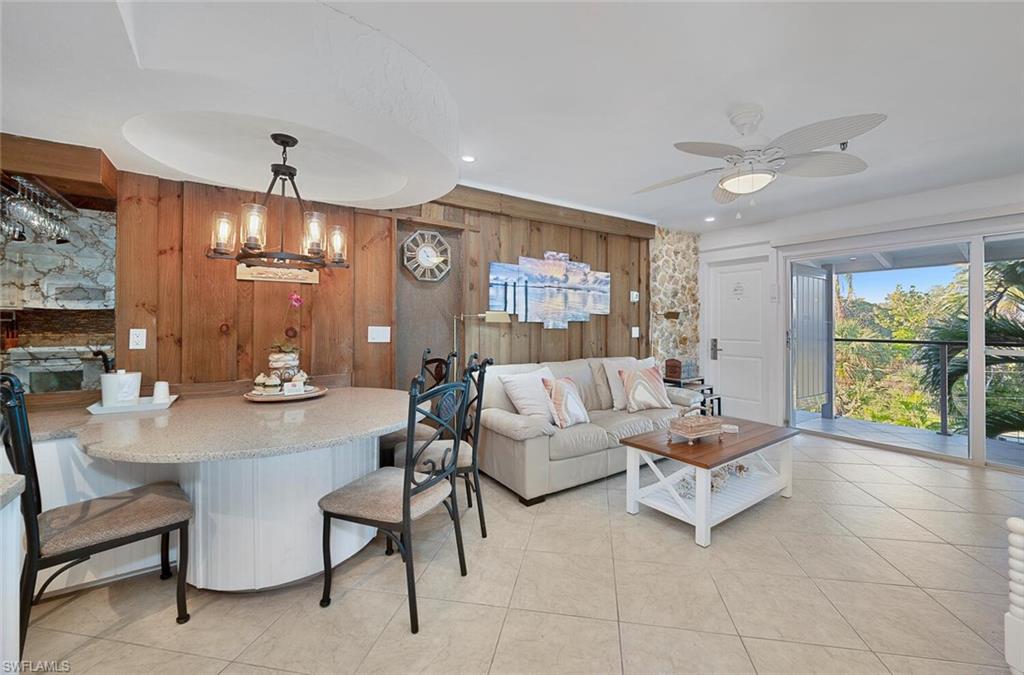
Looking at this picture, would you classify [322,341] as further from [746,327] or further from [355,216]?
[746,327]

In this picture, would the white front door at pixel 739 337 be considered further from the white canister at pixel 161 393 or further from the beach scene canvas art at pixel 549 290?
the white canister at pixel 161 393

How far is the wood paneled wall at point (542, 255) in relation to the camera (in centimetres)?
366

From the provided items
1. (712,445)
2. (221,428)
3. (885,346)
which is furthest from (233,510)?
(885,346)

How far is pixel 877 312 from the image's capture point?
490 centimetres

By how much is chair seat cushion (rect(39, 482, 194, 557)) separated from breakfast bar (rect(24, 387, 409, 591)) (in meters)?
0.13

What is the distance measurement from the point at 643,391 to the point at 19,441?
375 cm

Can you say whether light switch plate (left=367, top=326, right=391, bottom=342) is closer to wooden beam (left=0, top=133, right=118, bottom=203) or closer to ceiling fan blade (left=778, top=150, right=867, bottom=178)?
wooden beam (left=0, top=133, right=118, bottom=203)

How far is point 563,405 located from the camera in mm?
3141

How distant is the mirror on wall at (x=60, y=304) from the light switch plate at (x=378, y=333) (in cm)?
146

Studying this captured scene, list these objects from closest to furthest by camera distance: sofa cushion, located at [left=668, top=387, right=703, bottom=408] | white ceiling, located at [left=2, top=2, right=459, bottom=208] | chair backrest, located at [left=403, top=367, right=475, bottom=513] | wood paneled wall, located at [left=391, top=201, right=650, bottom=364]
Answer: white ceiling, located at [left=2, top=2, right=459, bottom=208]
chair backrest, located at [left=403, top=367, right=475, bottom=513]
wood paneled wall, located at [left=391, top=201, right=650, bottom=364]
sofa cushion, located at [left=668, top=387, right=703, bottom=408]

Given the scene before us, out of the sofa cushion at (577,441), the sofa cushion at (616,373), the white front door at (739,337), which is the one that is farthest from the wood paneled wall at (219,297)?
the white front door at (739,337)

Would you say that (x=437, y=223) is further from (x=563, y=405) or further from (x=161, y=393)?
(x=161, y=393)

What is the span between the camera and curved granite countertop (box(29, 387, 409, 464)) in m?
1.42

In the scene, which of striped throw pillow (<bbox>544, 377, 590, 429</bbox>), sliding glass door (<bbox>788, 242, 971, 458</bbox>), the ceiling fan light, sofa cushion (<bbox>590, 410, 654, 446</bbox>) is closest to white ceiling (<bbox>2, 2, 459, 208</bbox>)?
the ceiling fan light
